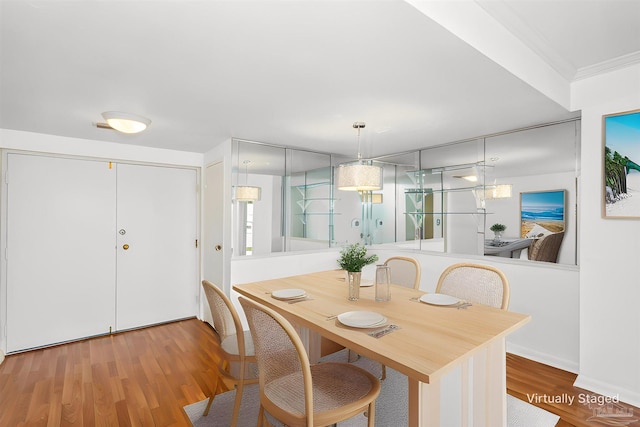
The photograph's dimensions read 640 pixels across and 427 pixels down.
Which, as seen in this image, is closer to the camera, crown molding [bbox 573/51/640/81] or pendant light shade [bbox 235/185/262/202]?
crown molding [bbox 573/51/640/81]

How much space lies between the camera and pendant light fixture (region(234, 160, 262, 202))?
137 inches

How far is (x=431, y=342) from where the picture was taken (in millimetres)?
1402

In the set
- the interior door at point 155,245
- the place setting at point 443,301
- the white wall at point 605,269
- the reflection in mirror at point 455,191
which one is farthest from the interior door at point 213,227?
the white wall at point 605,269

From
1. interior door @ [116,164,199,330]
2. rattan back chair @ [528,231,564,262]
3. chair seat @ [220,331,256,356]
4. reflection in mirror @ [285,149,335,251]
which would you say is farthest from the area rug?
interior door @ [116,164,199,330]

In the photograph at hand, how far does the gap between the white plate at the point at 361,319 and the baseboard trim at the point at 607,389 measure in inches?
77.7

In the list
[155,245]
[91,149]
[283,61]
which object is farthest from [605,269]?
[91,149]

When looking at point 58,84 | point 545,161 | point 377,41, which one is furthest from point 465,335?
point 58,84

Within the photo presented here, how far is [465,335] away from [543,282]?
6.41 ft

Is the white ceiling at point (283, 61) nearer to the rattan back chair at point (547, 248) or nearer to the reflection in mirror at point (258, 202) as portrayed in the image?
the reflection in mirror at point (258, 202)

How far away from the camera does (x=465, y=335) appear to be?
147 cm

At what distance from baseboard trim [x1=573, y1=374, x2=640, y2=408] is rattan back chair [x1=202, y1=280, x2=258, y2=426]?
252 cm

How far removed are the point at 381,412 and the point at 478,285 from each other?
1137 millimetres

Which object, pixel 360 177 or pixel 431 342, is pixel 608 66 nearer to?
pixel 360 177

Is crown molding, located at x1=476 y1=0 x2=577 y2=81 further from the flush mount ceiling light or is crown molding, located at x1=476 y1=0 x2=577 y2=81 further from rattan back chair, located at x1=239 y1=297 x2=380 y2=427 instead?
the flush mount ceiling light
